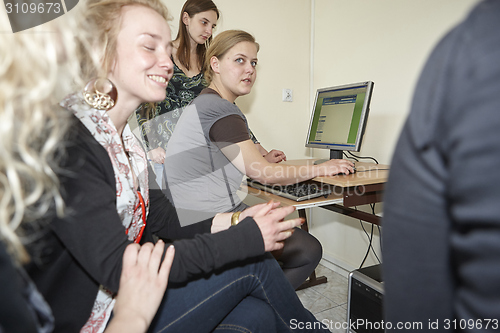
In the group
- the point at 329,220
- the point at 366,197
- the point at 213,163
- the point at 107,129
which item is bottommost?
the point at 329,220

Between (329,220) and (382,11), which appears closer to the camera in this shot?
(382,11)

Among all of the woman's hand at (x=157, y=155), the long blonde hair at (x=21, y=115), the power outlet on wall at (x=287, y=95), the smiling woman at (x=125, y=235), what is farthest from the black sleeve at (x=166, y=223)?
the power outlet on wall at (x=287, y=95)

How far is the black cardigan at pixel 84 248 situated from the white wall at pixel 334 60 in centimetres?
160

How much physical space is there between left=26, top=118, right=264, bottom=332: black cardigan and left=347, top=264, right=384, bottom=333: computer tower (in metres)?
0.82

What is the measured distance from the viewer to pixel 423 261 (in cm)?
37

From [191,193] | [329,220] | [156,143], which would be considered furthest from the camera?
[329,220]

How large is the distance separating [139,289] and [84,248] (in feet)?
0.45

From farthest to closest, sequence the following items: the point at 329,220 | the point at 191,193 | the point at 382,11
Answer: the point at 329,220, the point at 382,11, the point at 191,193

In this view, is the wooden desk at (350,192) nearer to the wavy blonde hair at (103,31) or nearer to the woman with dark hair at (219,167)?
the woman with dark hair at (219,167)

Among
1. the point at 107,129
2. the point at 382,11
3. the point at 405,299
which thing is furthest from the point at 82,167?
the point at 382,11

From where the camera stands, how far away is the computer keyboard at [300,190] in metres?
1.48

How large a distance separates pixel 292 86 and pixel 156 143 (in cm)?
118

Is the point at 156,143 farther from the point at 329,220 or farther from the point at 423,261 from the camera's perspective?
the point at 423,261

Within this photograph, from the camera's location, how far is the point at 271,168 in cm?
151
